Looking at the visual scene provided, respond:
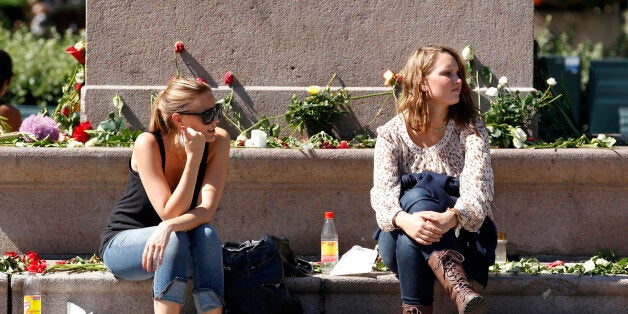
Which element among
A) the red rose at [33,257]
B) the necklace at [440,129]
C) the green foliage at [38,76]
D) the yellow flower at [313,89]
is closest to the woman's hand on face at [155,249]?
the red rose at [33,257]

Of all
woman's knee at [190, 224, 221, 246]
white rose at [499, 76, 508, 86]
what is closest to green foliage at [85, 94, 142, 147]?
woman's knee at [190, 224, 221, 246]

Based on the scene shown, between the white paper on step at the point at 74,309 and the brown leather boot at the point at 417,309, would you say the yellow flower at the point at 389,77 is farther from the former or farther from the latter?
the white paper on step at the point at 74,309

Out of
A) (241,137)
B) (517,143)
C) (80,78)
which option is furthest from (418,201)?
(80,78)

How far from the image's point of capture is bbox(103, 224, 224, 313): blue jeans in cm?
474

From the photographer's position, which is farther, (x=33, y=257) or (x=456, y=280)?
(x=33, y=257)

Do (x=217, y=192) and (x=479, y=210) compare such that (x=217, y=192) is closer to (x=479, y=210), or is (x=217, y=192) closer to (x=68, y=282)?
(x=68, y=282)

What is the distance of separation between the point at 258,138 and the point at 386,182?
97 centimetres

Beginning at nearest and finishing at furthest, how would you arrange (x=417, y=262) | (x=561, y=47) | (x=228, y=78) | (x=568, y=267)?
(x=417, y=262)
(x=568, y=267)
(x=228, y=78)
(x=561, y=47)

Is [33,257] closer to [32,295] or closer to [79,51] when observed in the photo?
[32,295]

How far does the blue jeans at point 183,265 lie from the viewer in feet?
15.5

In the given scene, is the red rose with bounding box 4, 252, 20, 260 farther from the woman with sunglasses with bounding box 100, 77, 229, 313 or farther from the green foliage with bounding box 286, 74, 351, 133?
the green foliage with bounding box 286, 74, 351, 133

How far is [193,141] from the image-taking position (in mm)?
4965

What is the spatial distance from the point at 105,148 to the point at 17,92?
4.49 m

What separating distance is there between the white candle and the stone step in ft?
3.03
